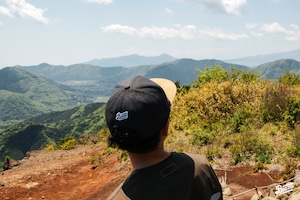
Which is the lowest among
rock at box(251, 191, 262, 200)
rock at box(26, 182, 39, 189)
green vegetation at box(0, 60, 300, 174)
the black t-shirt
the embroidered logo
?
rock at box(26, 182, 39, 189)

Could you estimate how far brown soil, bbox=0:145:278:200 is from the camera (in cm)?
846

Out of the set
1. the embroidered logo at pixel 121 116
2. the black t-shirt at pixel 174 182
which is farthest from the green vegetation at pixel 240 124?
the embroidered logo at pixel 121 116

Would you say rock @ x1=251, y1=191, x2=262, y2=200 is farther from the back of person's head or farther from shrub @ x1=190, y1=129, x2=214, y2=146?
the back of person's head

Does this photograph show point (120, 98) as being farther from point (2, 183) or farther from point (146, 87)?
point (2, 183)

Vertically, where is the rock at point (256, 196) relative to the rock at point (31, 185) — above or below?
above

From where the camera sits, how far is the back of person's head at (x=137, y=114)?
161 centimetres

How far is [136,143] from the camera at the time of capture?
167 centimetres

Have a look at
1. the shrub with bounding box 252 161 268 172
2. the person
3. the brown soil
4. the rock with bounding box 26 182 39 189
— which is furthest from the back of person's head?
the rock with bounding box 26 182 39 189

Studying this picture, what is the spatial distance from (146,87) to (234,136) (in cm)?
1019

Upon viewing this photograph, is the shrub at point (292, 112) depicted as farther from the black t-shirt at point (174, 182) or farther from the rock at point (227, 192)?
the black t-shirt at point (174, 182)

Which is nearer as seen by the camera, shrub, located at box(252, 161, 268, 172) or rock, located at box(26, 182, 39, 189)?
shrub, located at box(252, 161, 268, 172)

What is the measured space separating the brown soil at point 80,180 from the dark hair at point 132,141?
21.3ft

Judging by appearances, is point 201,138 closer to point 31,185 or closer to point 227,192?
point 227,192

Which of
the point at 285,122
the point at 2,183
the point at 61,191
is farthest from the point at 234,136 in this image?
the point at 2,183
